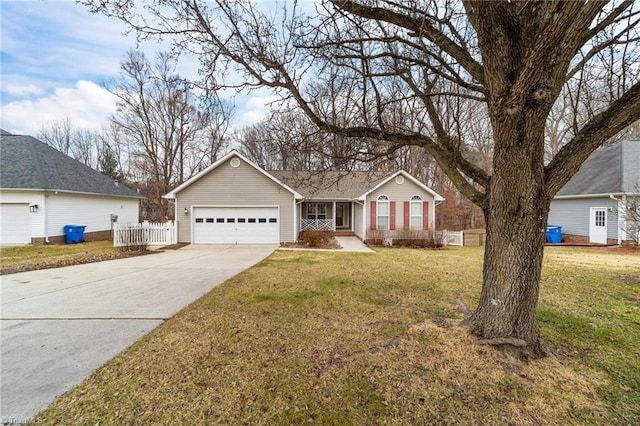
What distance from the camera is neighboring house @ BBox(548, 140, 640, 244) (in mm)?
14719

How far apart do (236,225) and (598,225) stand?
68.0ft

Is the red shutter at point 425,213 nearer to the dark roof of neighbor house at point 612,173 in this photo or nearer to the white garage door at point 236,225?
the dark roof of neighbor house at point 612,173

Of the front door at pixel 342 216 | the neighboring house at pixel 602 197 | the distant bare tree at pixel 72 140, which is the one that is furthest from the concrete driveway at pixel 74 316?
the distant bare tree at pixel 72 140

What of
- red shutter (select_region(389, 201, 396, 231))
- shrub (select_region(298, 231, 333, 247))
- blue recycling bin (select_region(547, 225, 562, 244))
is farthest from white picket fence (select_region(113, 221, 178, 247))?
blue recycling bin (select_region(547, 225, 562, 244))

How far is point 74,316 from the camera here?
475cm

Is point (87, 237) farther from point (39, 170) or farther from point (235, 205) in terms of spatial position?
point (235, 205)

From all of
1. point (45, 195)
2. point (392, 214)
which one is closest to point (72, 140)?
→ point (45, 195)

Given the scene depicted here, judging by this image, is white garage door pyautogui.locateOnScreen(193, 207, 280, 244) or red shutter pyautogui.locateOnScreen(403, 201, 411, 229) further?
red shutter pyautogui.locateOnScreen(403, 201, 411, 229)

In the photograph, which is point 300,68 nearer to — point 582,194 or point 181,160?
point 582,194

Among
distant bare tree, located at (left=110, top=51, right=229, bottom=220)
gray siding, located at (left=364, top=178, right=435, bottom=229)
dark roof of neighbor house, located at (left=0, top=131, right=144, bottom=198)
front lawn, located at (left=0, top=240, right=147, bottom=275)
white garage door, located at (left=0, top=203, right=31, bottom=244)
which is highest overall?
distant bare tree, located at (left=110, top=51, right=229, bottom=220)

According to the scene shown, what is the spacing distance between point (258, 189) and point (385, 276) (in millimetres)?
9950

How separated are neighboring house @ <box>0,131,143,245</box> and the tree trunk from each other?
1925 cm

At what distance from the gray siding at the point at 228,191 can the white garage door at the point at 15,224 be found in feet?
23.8

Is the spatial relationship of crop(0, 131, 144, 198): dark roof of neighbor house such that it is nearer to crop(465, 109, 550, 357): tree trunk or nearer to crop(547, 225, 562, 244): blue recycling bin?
crop(465, 109, 550, 357): tree trunk
